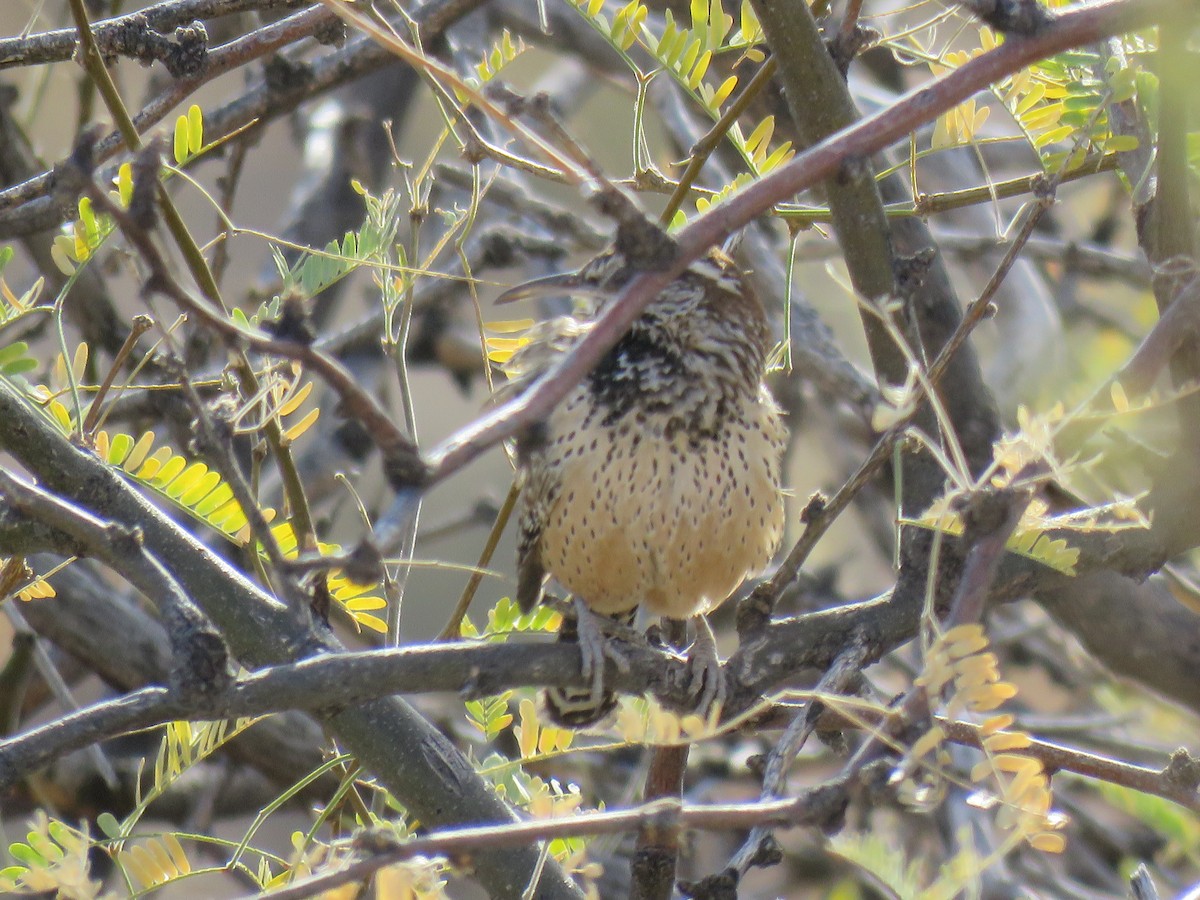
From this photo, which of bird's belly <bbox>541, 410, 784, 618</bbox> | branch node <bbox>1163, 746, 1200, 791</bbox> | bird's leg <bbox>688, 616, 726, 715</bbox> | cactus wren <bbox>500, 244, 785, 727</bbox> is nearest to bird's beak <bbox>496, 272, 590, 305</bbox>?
cactus wren <bbox>500, 244, 785, 727</bbox>

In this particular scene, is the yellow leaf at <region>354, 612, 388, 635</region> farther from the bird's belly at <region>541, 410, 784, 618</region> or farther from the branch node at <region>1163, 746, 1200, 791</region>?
the branch node at <region>1163, 746, 1200, 791</region>

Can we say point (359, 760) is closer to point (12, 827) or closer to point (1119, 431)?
point (1119, 431)

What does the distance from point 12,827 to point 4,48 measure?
300 centimetres

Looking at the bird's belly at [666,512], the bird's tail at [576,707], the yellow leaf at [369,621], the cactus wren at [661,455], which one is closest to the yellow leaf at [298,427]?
the yellow leaf at [369,621]

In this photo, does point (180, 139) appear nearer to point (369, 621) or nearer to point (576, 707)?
point (369, 621)

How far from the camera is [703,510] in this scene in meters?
2.47

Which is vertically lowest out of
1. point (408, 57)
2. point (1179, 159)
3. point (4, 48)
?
point (1179, 159)

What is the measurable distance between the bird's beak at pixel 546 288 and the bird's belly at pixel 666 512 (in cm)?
27

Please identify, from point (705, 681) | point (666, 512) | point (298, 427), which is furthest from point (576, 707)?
point (298, 427)

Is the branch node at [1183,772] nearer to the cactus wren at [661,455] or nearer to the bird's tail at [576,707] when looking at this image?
the cactus wren at [661,455]

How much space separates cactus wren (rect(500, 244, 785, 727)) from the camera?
2469 mm

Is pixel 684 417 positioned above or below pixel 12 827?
above

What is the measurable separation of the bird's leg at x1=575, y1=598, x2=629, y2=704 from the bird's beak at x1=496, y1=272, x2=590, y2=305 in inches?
22.6

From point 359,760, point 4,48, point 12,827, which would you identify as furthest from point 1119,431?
point 12,827
